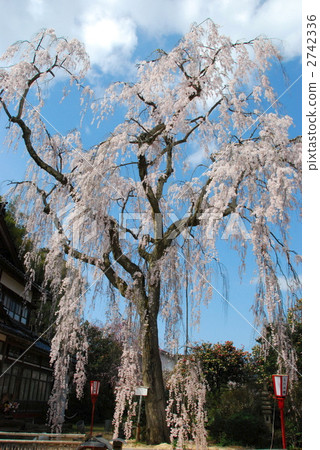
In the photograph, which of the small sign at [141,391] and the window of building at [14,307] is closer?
the small sign at [141,391]

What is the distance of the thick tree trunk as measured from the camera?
709cm

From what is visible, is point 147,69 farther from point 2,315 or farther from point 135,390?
point 2,315

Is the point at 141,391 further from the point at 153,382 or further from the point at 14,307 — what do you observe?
the point at 14,307

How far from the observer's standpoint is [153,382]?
720 cm

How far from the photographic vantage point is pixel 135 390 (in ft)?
22.9

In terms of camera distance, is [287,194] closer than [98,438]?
No

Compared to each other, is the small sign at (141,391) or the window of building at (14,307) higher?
the window of building at (14,307)

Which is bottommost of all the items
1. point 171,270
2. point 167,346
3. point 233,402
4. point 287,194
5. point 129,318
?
point 233,402

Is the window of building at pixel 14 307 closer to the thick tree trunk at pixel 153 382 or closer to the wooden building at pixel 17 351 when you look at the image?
the wooden building at pixel 17 351

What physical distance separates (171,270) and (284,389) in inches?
115

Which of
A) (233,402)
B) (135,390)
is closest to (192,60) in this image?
(135,390)

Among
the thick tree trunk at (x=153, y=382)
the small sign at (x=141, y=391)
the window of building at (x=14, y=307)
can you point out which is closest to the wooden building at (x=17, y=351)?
the window of building at (x=14, y=307)

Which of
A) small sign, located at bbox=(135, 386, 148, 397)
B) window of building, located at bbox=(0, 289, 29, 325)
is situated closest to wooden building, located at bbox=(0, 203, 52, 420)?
window of building, located at bbox=(0, 289, 29, 325)

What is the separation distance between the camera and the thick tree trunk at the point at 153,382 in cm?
709
